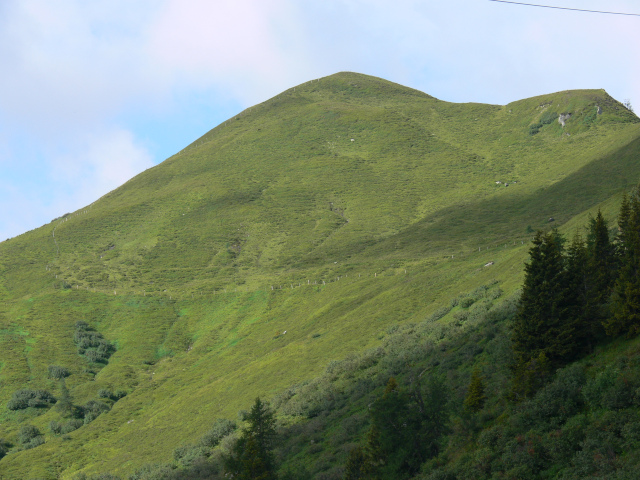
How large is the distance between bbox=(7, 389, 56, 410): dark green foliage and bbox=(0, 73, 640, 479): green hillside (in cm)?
105

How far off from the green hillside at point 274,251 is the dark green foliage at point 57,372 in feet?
2.40

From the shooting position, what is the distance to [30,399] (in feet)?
236

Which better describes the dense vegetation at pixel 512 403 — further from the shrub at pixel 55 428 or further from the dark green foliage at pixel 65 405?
the dark green foliage at pixel 65 405

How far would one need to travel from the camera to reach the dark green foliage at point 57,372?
257 ft

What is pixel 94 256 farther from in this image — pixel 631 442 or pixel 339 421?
pixel 631 442

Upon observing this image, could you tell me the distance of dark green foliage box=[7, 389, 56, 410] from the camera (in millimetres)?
71125

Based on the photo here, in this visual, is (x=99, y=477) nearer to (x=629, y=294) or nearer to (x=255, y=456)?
(x=255, y=456)

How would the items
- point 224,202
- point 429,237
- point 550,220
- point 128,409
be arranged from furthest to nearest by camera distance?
point 224,202 < point 429,237 < point 550,220 < point 128,409

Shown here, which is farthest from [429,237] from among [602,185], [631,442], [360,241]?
[631,442]

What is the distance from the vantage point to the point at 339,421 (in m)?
37.9

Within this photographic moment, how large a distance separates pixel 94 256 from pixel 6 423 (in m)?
59.4

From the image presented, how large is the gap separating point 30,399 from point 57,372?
6.82 m

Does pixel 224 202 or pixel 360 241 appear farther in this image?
pixel 224 202

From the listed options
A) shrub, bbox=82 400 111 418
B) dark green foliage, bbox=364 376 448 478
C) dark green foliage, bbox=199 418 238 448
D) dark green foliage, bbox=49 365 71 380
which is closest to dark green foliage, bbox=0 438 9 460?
shrub, bbox=82 400 111 418
